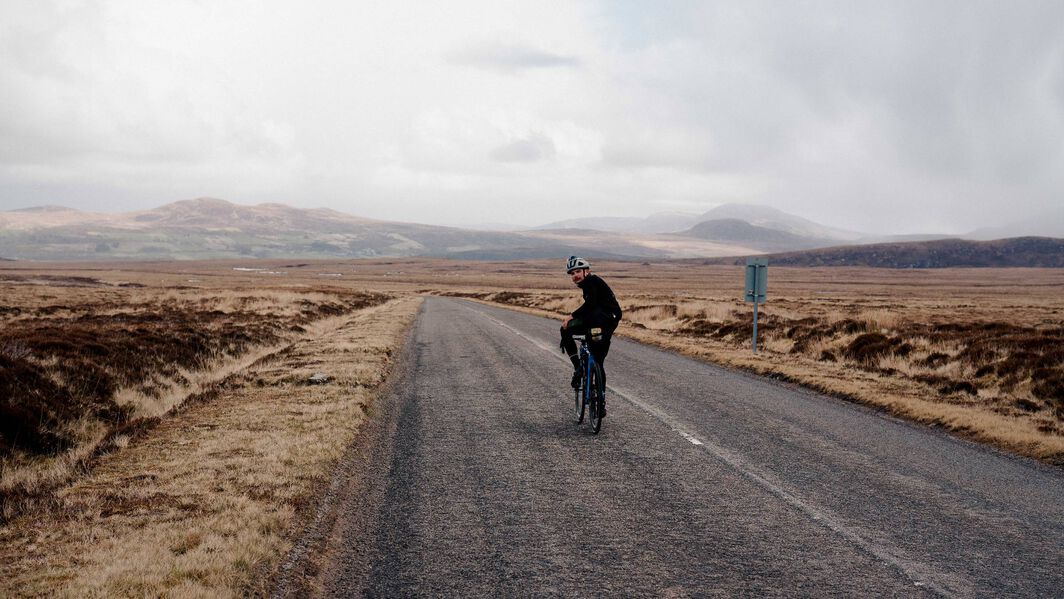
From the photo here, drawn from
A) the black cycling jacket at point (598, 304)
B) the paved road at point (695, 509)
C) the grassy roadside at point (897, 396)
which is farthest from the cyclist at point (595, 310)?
the grassy roadside at point (897, 396)

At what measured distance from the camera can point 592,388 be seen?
10680 millimetres

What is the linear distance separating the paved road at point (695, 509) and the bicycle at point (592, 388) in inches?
11.1

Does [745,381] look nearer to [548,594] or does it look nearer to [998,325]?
[548,594]

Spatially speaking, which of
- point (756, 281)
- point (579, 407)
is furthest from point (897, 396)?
point (756, 281)

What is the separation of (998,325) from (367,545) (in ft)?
90.1

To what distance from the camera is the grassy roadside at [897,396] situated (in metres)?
10.5

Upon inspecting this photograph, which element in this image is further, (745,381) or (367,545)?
(745,381)

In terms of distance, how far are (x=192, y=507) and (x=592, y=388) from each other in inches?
225

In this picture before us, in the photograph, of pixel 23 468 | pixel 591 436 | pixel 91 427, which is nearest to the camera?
pixel 23 468

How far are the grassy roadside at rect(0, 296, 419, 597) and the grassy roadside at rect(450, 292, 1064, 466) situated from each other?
31.9ft

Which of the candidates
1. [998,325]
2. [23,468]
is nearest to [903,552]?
[23,468]

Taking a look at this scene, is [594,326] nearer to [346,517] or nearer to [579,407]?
[579,407]

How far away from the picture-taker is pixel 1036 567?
18.4 ft

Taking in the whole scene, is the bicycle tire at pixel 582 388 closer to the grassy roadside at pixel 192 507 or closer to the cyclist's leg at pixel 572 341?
the cyclist's leg at pixel 572 341
